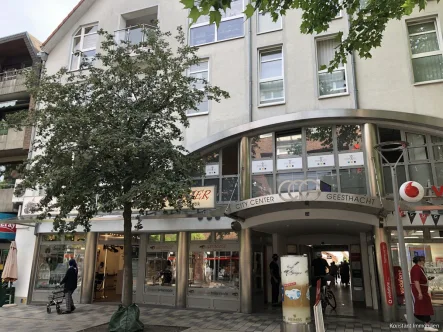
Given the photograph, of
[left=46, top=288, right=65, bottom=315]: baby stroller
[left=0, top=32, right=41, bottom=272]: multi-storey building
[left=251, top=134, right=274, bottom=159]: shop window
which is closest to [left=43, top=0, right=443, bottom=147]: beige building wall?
[left=251, top=134, right=274, bottom=159]: shop window

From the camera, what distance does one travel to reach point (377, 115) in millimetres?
11500

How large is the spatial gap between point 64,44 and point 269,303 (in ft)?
49.4

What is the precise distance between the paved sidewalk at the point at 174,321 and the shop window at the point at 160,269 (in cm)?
102

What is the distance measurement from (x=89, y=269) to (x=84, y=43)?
1042 cm

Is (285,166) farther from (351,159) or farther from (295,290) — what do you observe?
(295,290)

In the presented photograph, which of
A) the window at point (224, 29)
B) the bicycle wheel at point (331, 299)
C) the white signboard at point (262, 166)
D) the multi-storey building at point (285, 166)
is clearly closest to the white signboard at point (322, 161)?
the multi-storey building at point (285, 166)

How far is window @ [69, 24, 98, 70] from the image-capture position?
17.2m

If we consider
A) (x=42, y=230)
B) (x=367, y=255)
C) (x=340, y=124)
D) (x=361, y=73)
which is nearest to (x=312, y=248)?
(x=367, y=255)

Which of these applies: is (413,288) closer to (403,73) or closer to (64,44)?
(403,73)

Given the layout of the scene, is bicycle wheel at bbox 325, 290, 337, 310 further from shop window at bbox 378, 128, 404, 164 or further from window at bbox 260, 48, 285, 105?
window at bbox 260, 48, 285, 105

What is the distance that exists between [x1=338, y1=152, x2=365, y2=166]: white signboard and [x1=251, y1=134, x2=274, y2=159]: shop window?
90.3 inches

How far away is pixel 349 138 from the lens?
39.5 ft

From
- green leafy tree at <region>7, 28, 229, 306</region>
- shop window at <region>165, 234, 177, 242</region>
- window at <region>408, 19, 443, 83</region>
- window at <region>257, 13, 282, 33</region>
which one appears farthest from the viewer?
window at <region>257, 13, 282, 33</region>

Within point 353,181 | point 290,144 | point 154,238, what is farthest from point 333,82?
point 154,238
